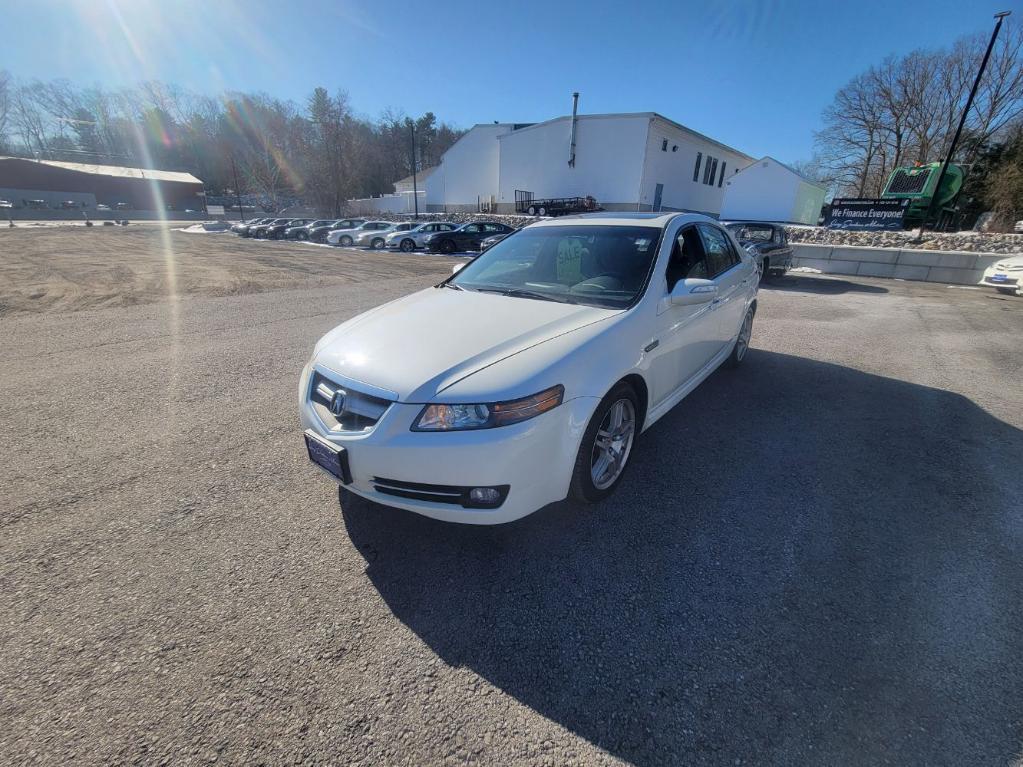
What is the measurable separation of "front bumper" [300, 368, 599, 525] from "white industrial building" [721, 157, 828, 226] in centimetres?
3646

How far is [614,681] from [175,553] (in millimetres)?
2260

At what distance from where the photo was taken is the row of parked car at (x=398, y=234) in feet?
70.5

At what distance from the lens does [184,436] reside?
11.6 ft

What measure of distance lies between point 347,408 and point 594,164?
116 ft

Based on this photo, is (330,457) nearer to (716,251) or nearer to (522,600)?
(522,600)

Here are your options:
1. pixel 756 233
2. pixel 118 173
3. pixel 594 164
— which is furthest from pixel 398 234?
pixel 118 173

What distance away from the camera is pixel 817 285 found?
1227cm

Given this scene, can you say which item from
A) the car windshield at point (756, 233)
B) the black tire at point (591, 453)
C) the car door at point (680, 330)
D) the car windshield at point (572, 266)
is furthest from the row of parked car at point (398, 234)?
the black tire at point (591, 453)

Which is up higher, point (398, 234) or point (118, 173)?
point (118, 173)

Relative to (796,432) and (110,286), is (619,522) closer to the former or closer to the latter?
(796,432)

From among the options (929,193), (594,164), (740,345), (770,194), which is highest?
(594,164)

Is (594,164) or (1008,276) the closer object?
(1008,276)

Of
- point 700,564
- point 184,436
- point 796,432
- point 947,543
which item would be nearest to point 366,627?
point 700,564

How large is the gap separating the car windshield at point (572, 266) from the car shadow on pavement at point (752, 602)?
50.6 inches
